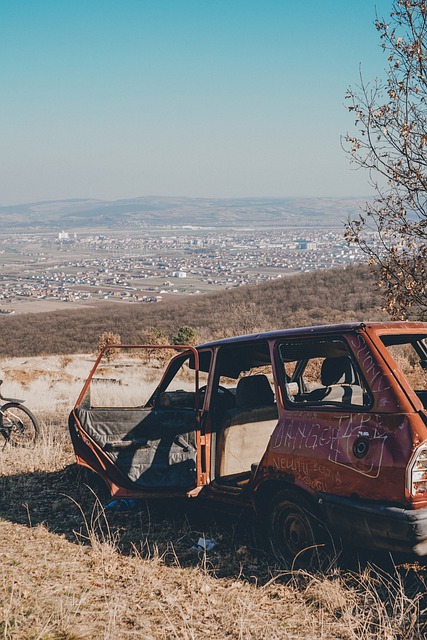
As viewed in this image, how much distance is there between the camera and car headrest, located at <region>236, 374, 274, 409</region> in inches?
231

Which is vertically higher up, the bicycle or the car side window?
the car side window

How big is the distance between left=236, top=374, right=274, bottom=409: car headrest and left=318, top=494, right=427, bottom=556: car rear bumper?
55.4 inches

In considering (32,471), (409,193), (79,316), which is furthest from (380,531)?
(79,316)

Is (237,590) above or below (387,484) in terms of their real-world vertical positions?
below

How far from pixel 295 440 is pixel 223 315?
38616mm

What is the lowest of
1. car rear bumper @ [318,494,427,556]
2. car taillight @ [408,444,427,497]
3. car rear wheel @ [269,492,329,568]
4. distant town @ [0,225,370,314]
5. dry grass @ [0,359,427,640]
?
distant town @ [0,225,370,314]

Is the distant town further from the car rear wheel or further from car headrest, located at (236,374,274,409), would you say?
the car rear wheel

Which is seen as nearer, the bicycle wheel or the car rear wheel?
the car rear wheel

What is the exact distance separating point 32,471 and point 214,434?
11.6ft

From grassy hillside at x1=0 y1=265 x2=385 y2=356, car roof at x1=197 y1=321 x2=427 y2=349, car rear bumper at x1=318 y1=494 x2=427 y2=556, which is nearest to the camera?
car rear bumper at x1=318 y1=494 x2=427 y2=556

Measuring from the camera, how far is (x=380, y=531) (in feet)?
14.0

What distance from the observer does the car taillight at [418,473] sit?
13.6ft

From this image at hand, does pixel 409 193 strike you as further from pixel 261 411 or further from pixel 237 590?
pixel 237 590

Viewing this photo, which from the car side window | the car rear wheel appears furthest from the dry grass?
the car side window
